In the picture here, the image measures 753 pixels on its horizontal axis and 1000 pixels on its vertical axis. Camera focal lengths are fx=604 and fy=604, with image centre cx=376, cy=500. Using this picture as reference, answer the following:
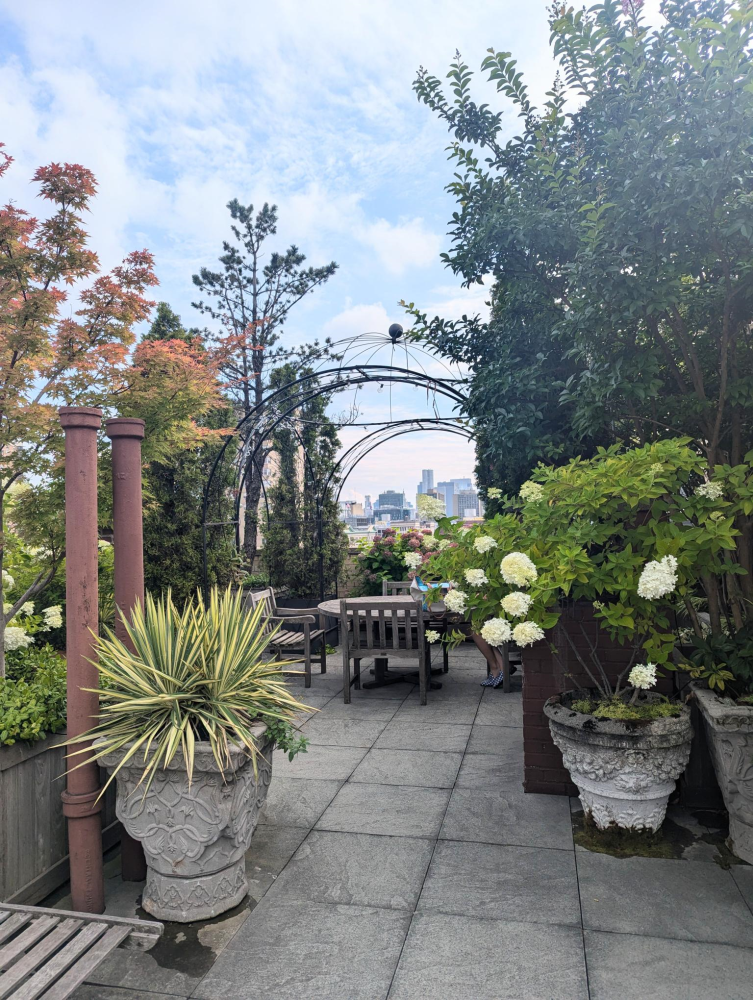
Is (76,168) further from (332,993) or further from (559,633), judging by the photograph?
(332,993)

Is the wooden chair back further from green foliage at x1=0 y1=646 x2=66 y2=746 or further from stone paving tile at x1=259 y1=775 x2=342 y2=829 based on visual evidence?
green foliage at x1=0 y1=646 x2=66 y2=746

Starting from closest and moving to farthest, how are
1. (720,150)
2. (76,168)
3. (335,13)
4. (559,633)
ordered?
(720,150)
(559,633)
(76,168)
(335,13)

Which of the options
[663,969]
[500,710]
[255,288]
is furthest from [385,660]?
[255,288]

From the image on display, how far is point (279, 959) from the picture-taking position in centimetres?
183

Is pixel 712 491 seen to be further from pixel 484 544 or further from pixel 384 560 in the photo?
pixel 384 560

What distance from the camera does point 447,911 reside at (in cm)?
206

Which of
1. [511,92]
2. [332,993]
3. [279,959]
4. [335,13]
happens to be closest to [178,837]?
[279,959]

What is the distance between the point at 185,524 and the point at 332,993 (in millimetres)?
5339

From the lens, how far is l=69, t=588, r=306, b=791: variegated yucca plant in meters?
2.02

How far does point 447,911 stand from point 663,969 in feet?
2.20

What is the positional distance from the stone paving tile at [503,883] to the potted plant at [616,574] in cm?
38

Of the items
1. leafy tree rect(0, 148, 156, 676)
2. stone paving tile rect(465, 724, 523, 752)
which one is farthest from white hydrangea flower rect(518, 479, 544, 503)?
leafy tree rect(0, 148, 156, 676)

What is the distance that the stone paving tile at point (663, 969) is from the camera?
1.64m

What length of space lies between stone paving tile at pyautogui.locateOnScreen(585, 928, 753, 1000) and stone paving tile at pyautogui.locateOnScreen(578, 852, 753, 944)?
0.18ft
